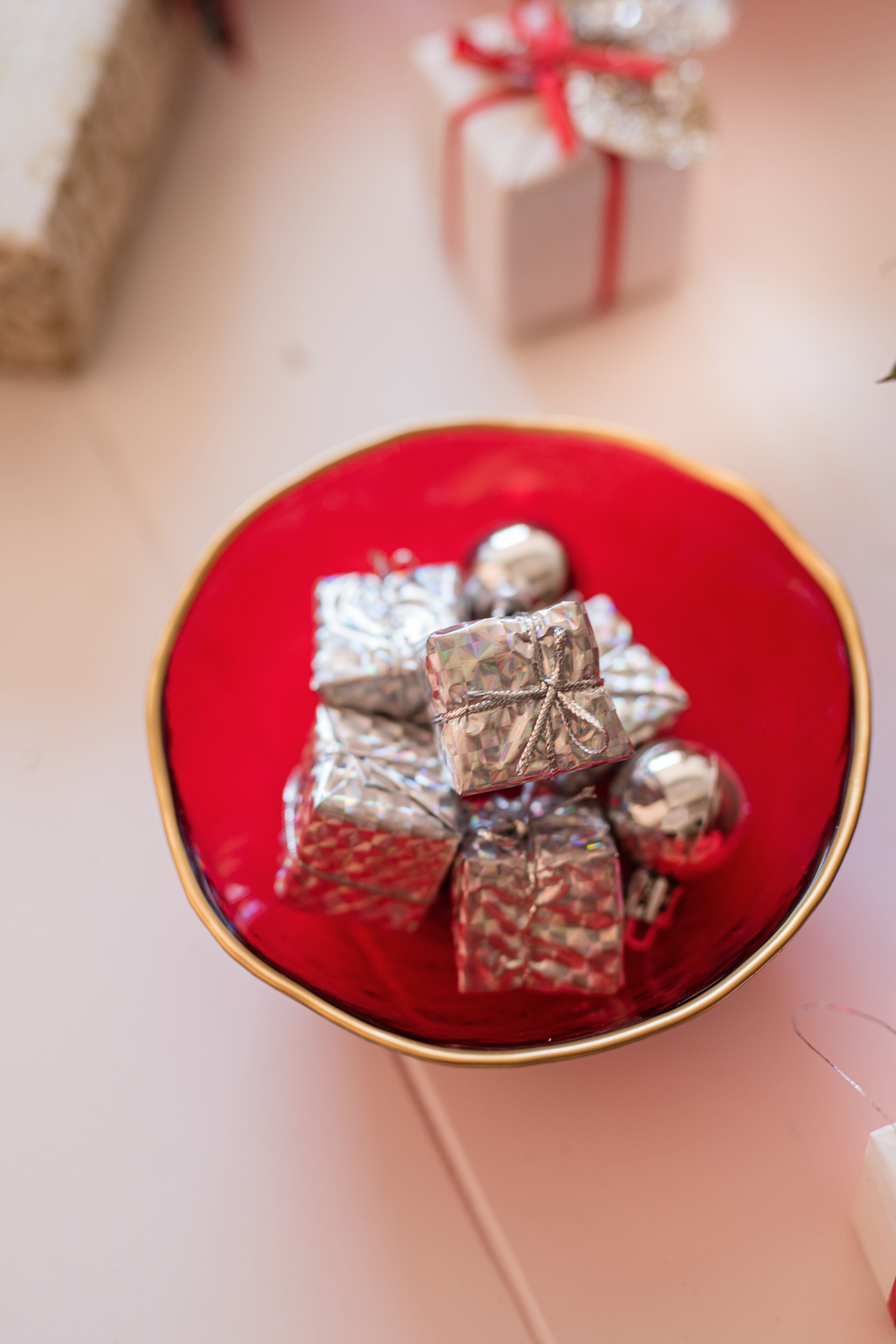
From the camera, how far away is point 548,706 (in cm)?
59

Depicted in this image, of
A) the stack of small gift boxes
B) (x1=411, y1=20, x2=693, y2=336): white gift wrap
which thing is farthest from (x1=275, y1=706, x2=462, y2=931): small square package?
(x1=411, y1=20, x2=693, y2=336): white gift wrap

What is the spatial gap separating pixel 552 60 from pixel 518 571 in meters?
0.52

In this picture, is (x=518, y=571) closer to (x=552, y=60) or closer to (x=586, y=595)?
(x=586, y=595)

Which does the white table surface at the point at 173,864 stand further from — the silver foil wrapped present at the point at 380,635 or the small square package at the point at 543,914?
the silver foil wrapped present at the point at 380,635

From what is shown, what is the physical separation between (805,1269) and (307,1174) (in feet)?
1.08

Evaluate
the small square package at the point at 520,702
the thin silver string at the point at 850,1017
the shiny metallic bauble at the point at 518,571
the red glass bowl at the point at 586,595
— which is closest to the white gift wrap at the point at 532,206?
the red glass bowl at the point at 586,595

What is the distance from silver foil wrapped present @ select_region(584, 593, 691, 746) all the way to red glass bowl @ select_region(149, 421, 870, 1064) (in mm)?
93

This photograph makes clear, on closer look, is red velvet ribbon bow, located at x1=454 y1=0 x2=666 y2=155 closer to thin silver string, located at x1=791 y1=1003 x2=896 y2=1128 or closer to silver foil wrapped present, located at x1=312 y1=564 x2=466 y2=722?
silver foil wrapped present, located at x1=312 y1=564 x2=466 y2=722

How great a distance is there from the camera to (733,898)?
69 centimetres

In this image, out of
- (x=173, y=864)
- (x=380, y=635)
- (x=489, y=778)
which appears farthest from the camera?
(x=173, y=864)

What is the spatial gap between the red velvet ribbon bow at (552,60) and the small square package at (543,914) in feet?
2.06

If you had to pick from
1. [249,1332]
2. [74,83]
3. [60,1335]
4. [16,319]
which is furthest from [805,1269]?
[74,83]

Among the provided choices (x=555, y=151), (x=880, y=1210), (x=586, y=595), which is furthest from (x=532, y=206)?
(x=880, y=1210)

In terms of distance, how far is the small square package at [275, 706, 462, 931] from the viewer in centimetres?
62
